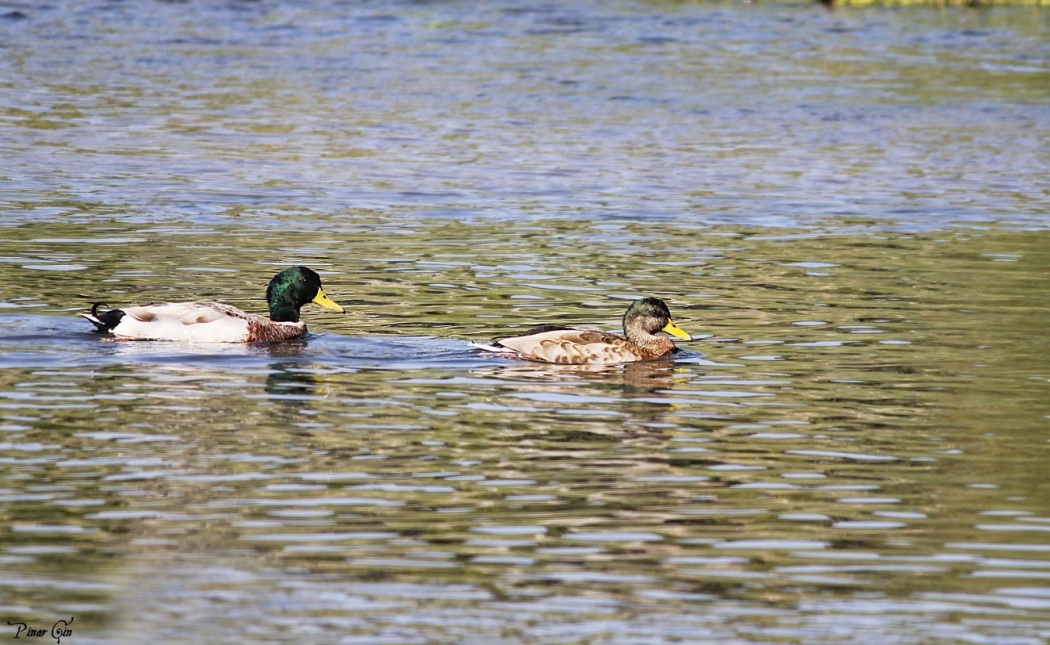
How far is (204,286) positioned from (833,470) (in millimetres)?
8162

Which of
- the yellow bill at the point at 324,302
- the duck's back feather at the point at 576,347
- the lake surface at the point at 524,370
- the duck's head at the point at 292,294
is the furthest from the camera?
the yellow bill at the point at 324,302

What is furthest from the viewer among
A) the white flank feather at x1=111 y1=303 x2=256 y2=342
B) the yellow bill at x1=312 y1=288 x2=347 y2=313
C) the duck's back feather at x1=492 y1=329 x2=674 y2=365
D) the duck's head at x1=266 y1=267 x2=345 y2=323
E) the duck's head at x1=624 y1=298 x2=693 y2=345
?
the yellow bill at x1=312 y1=288 x2=347 y2=313

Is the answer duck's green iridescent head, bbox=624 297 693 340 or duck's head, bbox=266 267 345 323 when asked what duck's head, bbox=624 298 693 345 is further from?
duck's head, bbox=266 267 345 323

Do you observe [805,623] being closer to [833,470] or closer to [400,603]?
[400,603]

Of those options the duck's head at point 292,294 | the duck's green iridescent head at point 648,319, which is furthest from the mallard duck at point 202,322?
the duck's green iridescent head at point 648,319

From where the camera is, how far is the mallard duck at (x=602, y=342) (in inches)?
588

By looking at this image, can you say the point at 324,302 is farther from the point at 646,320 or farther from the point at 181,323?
the point at 646,320

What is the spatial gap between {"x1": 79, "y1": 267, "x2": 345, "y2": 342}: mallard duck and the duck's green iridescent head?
276 cm

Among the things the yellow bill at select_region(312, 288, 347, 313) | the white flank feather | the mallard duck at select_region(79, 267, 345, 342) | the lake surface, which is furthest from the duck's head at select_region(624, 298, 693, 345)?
the white flank feather

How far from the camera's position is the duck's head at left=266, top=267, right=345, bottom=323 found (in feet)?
53.2

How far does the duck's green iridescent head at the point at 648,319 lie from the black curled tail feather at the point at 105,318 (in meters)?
3.97

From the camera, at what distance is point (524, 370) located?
48.4 feet

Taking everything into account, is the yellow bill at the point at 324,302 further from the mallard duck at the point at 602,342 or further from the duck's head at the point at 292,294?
the mallard duck at the point at 602,342

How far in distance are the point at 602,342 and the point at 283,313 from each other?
277 cm
